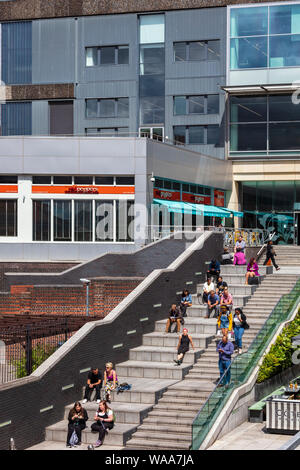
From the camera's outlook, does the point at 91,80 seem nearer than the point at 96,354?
No

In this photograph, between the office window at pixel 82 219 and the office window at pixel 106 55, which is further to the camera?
the office window at pixel 106 55

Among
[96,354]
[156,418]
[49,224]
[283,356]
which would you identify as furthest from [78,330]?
[49,224]

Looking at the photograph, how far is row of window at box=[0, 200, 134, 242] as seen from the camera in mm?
41000

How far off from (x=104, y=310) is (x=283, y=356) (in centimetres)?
762

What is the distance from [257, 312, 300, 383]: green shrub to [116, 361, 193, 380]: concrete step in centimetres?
226

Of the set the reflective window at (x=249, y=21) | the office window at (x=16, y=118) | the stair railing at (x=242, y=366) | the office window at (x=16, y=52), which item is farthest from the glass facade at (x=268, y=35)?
the stair railing at (x=242, y=366)

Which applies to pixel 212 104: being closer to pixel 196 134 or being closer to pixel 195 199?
pixel 196 134

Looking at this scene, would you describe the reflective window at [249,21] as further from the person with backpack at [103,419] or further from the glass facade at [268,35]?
the person with backpack at [103,419]

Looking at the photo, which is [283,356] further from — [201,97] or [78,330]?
[201,97]

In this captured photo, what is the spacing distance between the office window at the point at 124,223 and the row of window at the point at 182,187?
89.5 inches

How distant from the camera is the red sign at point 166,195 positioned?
42.2m

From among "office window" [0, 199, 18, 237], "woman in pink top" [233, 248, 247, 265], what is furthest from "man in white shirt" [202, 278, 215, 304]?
"office window" [0, 199, 18, 237]

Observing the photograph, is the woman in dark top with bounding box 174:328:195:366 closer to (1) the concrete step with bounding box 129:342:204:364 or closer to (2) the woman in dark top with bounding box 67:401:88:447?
(1) the concrete step with bounding box 129:342:204:364

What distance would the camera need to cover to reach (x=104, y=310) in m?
32.1
